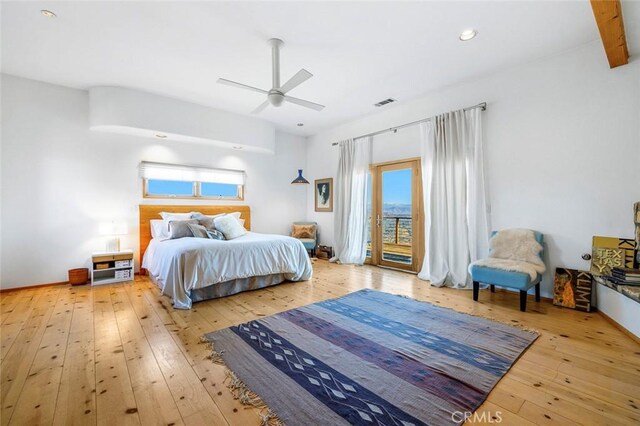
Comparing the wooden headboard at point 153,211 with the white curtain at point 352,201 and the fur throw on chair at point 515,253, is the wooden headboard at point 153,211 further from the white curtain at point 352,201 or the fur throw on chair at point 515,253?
the fur throw on chair at point 515,253

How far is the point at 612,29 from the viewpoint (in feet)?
7.79

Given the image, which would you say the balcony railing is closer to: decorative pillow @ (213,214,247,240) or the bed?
the bed

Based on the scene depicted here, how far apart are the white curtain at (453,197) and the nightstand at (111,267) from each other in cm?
484

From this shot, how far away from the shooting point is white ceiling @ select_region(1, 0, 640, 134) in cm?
254

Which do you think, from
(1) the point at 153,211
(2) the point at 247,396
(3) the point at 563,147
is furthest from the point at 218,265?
(3) the point at 563,147

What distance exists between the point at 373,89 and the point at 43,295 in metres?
5.61

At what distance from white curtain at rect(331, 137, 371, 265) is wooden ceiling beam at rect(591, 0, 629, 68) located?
11.0ft

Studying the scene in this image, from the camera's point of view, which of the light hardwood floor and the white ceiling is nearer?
the light hardwood floor

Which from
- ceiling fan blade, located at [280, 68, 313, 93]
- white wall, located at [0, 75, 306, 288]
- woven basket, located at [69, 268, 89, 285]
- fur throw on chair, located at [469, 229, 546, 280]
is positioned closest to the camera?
ceiling fan blade, located at [280, 68, 313, 93]

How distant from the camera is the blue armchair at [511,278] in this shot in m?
2.95

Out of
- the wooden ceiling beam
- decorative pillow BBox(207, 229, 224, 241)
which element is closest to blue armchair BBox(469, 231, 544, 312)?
the wooden ceiling beam

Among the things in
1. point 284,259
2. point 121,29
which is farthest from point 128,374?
point 121,29

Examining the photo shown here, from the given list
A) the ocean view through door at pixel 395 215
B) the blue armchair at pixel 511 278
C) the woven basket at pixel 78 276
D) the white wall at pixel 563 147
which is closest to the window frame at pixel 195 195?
the woven basket at pixel 78 276

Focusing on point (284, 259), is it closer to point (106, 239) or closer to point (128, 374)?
point (128, 374)
